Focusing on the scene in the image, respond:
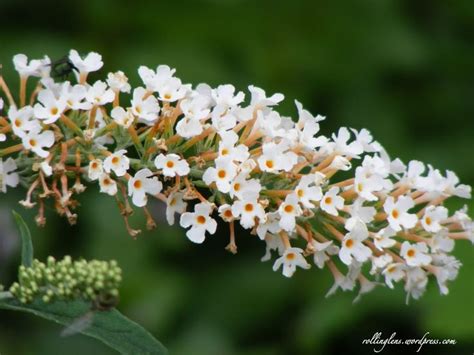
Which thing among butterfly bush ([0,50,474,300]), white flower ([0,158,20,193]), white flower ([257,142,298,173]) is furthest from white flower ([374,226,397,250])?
white flower ([0,158,20,193])

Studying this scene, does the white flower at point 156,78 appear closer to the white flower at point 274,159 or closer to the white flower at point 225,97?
the white flower at point 225,97

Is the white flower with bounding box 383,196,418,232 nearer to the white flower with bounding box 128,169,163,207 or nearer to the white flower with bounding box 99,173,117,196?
the white flower with bounding box 128,169,163,207

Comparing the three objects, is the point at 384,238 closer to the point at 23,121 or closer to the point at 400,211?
the point at 400,211

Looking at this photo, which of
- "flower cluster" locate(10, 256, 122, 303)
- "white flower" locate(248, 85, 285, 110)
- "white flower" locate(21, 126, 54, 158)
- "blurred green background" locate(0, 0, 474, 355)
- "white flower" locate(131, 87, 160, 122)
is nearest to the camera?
"flower cluster" locate(10, 256, 122, 303)

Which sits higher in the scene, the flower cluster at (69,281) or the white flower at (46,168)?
the white flower at (46,168)

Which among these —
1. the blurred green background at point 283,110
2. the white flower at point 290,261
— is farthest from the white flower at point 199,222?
the blurred green background at point 283,110

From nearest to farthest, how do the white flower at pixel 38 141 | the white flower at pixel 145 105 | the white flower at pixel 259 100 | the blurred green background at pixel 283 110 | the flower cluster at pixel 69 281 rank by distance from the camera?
the flower cluster at pixel 69 281
the white flower at pixel 38 141
the white flower at pixel 145 105
the white flower at pixel 259 100
the blurred green background at pixel 283 110
